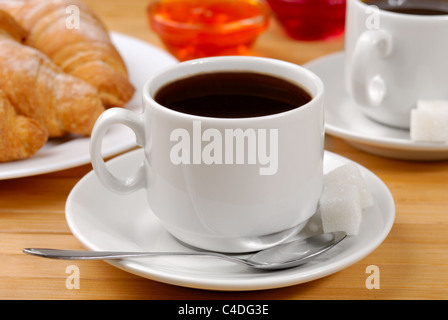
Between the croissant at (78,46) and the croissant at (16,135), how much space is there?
0.59 ft

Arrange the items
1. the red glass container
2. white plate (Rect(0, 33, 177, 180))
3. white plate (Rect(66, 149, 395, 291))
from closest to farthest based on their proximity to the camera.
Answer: white plate (Rect(66, 149, 395, 291)) → white plate (Rect(0, 33, 177, 180)) → the red glass container

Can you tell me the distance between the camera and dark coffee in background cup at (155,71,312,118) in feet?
2.81

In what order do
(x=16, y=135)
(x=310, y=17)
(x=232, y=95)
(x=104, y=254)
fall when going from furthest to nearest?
1. (x=310, y=17)
2. (x=16, y=135)
3. (x=232, y=95)
4. (x=104, y=254)


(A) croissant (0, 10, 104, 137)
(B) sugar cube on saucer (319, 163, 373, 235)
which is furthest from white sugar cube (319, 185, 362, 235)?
(A) croissant (0, 10, 104, 137)

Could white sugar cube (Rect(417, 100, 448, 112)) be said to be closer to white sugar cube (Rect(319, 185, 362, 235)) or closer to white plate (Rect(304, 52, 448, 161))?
white plate (Rect(304, 52, 448, 161))

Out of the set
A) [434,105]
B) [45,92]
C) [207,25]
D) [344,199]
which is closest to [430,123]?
[434,105]

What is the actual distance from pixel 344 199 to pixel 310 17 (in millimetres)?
796

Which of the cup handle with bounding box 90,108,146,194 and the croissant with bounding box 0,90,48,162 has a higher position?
the cup handle with bounding box 90,108,146,194

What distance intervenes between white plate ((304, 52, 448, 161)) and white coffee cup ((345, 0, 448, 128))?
1.4 inches

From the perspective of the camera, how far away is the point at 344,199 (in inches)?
34.9

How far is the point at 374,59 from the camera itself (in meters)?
1.17

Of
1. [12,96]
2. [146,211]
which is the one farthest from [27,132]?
[146,211]

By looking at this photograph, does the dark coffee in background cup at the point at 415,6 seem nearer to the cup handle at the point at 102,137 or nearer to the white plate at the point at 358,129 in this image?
the white plate at the point at 358,129

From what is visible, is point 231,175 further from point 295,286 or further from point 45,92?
point 45,92
